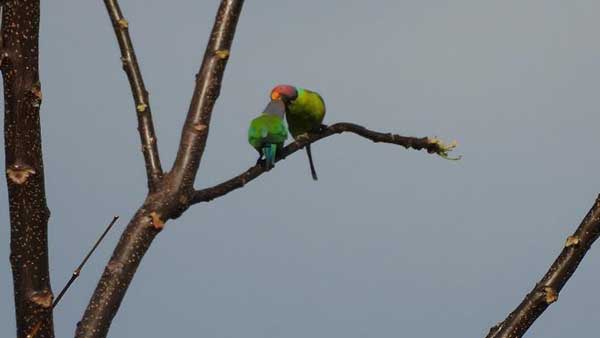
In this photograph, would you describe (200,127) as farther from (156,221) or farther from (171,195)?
(156,221)

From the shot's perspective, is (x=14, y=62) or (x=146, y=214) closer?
(x=14, y=62)

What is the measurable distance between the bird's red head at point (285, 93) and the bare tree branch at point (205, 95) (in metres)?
5.25

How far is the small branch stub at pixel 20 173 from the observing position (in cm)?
271

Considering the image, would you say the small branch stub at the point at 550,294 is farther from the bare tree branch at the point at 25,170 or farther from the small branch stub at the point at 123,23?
the small branch stub at the point at 123,23

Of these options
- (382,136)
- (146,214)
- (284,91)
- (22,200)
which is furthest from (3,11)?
(284,91)

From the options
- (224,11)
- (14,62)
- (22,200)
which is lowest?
(22,200)

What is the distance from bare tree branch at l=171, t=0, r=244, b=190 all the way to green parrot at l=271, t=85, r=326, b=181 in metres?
5.06

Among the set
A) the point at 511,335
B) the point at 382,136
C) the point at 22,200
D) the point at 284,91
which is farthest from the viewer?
the point at 284,91

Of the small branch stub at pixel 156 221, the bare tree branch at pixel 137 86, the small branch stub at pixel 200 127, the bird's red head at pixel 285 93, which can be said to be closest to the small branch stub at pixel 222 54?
the small branch stub at pixel 200 127

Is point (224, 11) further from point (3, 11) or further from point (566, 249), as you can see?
point (566, 249)

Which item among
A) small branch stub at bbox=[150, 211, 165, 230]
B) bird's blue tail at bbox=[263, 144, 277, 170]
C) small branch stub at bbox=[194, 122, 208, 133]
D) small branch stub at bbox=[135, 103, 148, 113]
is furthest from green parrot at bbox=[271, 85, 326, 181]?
small branch stub at bbox=[150, 211, 165, 230]

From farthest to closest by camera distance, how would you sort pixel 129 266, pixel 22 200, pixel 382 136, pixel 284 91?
pixel 284 91
pixel 382 136
pixel 129 266
pixel 22 200

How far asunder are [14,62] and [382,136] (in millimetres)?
2617

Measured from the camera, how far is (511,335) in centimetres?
331
